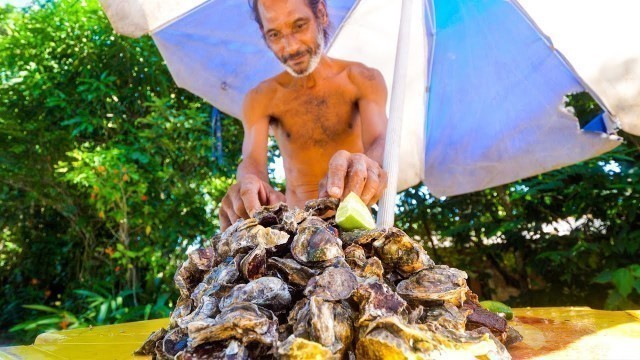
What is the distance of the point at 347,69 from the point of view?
182cm

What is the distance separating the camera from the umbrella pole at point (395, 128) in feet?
4.25

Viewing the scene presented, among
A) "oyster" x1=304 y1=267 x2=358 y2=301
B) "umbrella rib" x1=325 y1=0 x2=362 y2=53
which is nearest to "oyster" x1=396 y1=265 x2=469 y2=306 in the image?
"oyster" x1=304 y1=267 x2=358 y2=301

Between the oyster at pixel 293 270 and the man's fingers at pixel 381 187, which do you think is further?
the man's fingers at pixel 381 187

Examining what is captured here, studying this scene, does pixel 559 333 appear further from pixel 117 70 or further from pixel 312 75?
pixel 117 70

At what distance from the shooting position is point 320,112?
1.81m

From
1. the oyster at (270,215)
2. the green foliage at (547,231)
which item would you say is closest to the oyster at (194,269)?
the oyster at (270,215)

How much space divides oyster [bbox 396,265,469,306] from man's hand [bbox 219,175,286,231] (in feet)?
1.55

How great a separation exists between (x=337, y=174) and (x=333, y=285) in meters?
0.35

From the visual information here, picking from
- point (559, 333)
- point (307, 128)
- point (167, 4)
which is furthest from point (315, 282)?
point (167, 4)

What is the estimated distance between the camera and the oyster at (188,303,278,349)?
604 millimetres

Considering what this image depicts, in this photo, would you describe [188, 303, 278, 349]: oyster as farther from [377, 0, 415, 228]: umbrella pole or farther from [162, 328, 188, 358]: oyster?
[377, 0, 415, 228]: umbrella pole

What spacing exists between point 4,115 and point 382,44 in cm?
303

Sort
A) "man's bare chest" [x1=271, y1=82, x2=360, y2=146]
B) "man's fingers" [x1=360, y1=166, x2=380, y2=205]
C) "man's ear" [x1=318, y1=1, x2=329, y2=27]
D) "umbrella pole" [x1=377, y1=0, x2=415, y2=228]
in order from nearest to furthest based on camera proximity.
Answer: "man's fingers" [x1=360, y1=166, x2=380, y2=205] < "umbrella pole" [x1=377, y1=0, x2=415, y2=228] < "man's ear" [x1=318, y1=1, x2=329, y2=27] < "man's bare chest" [x1=271, y1=82, x2=360, y2=146]

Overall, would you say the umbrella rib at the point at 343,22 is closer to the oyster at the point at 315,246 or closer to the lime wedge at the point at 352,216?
the lime wedge at the point at 352,216
